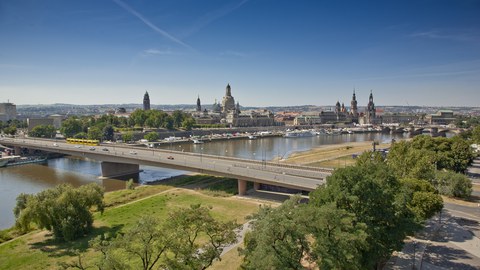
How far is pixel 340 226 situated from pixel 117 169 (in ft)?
179

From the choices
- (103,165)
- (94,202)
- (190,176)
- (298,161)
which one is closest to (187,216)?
(94,202)

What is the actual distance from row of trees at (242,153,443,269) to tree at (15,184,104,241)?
18408 millimetres

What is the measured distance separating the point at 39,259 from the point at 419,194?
30.5m

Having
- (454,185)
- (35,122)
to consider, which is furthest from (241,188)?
(35,122)

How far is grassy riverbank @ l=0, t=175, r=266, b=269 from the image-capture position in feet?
85.9

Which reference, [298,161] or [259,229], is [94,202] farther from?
[298,161]

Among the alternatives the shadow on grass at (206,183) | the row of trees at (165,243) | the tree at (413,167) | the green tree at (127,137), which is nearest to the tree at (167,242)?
the row of trees at (165,243)

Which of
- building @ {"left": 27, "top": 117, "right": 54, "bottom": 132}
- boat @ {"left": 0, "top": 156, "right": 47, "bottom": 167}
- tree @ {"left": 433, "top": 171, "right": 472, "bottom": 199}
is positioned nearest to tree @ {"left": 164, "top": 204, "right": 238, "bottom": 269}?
tree @ {"left": 433, "top": 171, "right": 472, "bottom": 199}

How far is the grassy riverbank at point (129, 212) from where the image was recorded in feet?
85.9

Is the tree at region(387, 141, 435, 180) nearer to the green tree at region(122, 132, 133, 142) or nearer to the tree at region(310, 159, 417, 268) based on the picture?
the tree at region(310, 159, 417, 268)

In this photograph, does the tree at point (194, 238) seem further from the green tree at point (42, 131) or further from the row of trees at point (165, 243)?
the green tree at point (42, 131)

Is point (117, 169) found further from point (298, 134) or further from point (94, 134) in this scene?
point (298, 134)

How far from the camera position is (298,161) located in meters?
74.5

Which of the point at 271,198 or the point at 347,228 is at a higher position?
the point at 347,228
